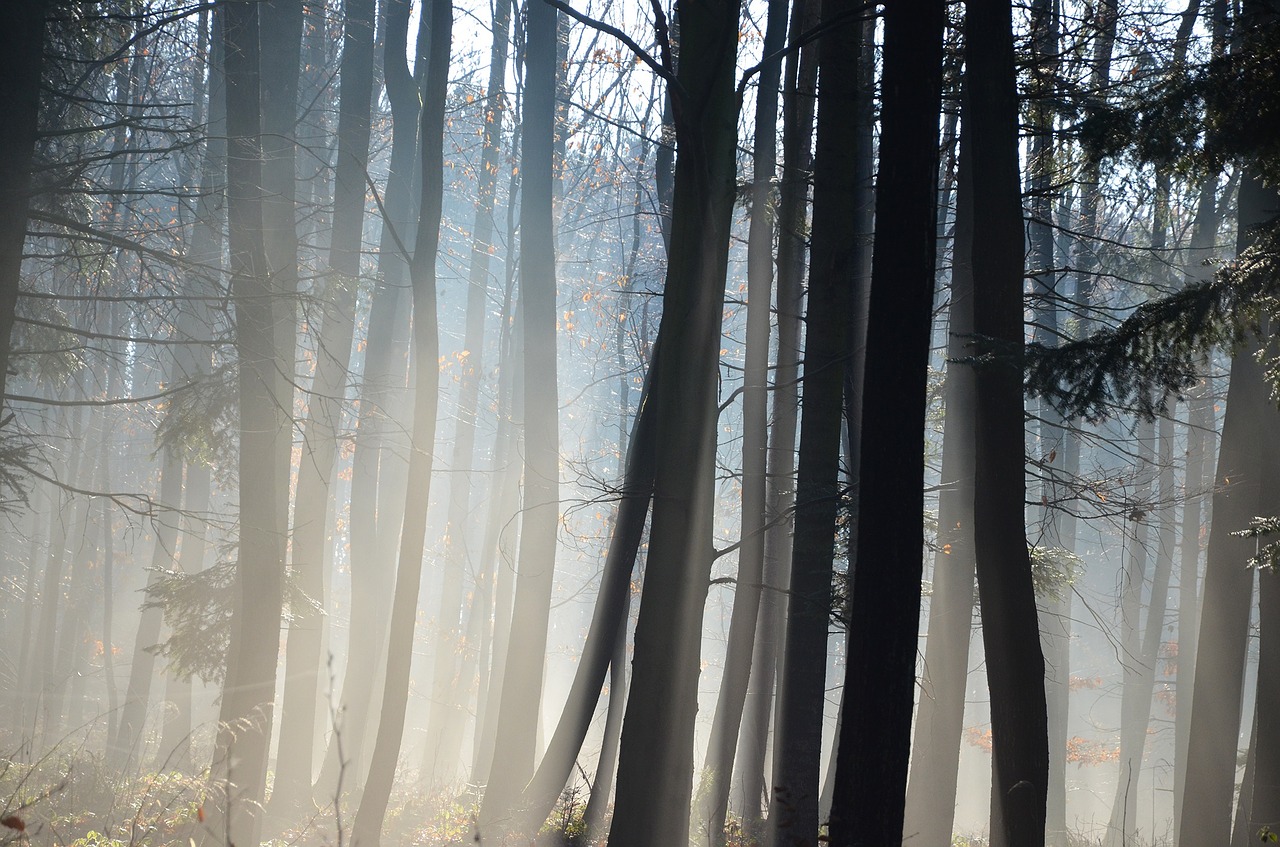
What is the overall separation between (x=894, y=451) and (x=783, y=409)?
207 inches

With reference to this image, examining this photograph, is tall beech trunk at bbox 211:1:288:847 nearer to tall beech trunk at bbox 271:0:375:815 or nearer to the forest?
the forest

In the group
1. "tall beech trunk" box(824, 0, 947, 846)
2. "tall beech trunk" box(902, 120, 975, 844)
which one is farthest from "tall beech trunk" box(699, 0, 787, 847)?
"tall beech trunk" box(824, 0, 947, 846)

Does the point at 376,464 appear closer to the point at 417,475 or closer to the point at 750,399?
the point at 417,475

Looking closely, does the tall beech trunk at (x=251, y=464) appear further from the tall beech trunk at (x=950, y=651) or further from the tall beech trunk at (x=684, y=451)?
the tall beech trunk at (x=950, y=651)

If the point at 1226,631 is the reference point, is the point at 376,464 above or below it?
above

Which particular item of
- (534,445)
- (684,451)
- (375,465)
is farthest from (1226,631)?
(375,465)

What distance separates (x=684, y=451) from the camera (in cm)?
608

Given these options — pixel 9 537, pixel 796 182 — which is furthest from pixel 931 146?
pixel 9 537

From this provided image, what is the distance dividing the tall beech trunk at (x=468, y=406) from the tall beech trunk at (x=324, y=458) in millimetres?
5256

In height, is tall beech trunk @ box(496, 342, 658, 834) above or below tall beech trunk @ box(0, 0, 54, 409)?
below

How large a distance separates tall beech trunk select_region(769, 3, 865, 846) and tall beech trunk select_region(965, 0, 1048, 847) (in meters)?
1.27

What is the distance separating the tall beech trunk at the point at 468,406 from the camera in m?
20.5

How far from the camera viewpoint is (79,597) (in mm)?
24344

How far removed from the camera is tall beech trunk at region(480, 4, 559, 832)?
37.1ft
